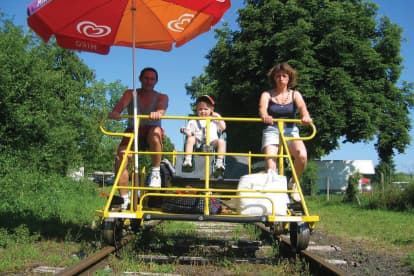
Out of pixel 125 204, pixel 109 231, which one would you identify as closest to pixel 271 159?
pixel 125 204

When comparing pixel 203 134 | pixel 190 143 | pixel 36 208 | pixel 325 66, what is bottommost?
pixel 36 208

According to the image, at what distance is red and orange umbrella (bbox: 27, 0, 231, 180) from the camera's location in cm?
539

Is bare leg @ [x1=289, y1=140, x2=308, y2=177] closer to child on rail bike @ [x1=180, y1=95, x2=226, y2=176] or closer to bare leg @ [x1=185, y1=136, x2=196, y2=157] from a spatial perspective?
child on rail bike @ [x1=180, y1=95, x2=226, y2=176]

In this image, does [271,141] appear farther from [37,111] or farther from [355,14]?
[355,14]

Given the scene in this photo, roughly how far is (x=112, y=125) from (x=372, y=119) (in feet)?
134

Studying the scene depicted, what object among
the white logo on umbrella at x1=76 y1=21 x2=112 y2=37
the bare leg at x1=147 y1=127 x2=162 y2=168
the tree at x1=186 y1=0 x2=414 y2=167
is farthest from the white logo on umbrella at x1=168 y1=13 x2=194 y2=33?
the tree at x1=186 y1=0 x2=414 y2=167

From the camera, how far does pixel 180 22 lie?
6.22m

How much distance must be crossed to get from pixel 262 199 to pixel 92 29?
3.32 m

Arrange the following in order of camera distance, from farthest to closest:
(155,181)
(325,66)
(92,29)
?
(325,66), (92,29), (155,181)

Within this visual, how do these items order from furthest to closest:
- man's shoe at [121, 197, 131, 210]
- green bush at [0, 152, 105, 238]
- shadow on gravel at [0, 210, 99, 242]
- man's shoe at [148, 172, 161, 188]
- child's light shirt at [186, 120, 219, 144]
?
green bush at [0, 152, 105, 238]
shadow on gravel at [0, 210, 99, 242]
child's light shirt at [186, 120, 219, 144]
man's shoe at [148, 172, 161, 188]
man's shoe at [121, 197, 131, 210]

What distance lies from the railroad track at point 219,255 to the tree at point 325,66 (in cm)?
1657

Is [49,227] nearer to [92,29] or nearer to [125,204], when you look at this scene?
[125,204]

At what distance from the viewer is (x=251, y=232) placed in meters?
7.70

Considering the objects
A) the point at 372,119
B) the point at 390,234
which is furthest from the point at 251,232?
the point at 372,119
